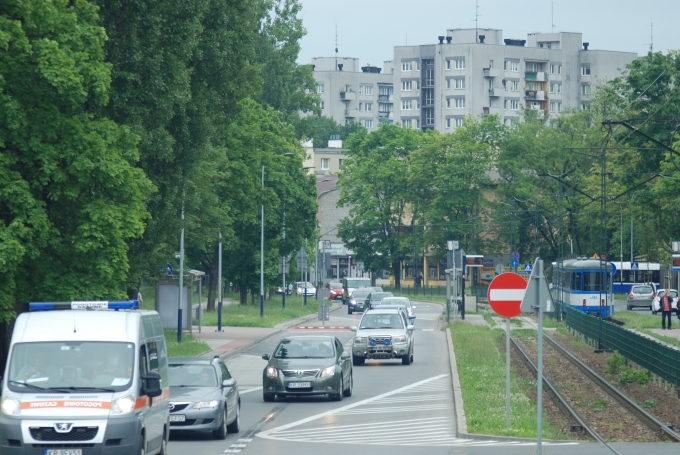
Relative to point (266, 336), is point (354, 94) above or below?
above

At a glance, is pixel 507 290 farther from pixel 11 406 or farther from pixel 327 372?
pixel 11 406

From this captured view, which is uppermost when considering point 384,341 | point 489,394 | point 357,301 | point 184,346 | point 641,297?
point 641,297

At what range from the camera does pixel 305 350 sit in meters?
25.1

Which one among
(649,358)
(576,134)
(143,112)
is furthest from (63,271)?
(576,134)

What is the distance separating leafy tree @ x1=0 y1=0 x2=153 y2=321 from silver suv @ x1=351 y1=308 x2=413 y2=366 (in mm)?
11809

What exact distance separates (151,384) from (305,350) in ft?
37.5

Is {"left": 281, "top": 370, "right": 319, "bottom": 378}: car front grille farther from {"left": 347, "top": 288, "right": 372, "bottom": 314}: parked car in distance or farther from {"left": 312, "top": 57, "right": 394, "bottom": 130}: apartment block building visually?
{"left": 312, "top": 57, "right": 394, "bottom": 130}: apartment block building

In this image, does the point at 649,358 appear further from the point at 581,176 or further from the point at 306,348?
the point at 581,176

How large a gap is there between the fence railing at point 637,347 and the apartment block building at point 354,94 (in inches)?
5278

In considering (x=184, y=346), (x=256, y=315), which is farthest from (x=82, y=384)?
(x=256, y=315)

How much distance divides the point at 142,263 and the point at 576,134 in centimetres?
7701

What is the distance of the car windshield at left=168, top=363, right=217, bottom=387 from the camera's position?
1892cm

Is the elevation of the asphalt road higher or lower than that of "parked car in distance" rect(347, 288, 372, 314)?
lower

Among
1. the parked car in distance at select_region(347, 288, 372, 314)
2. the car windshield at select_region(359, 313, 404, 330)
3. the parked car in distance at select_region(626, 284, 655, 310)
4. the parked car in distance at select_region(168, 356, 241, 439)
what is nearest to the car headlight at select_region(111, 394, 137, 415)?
the parked car in distance at select_region(168, 356, 241, 439)
